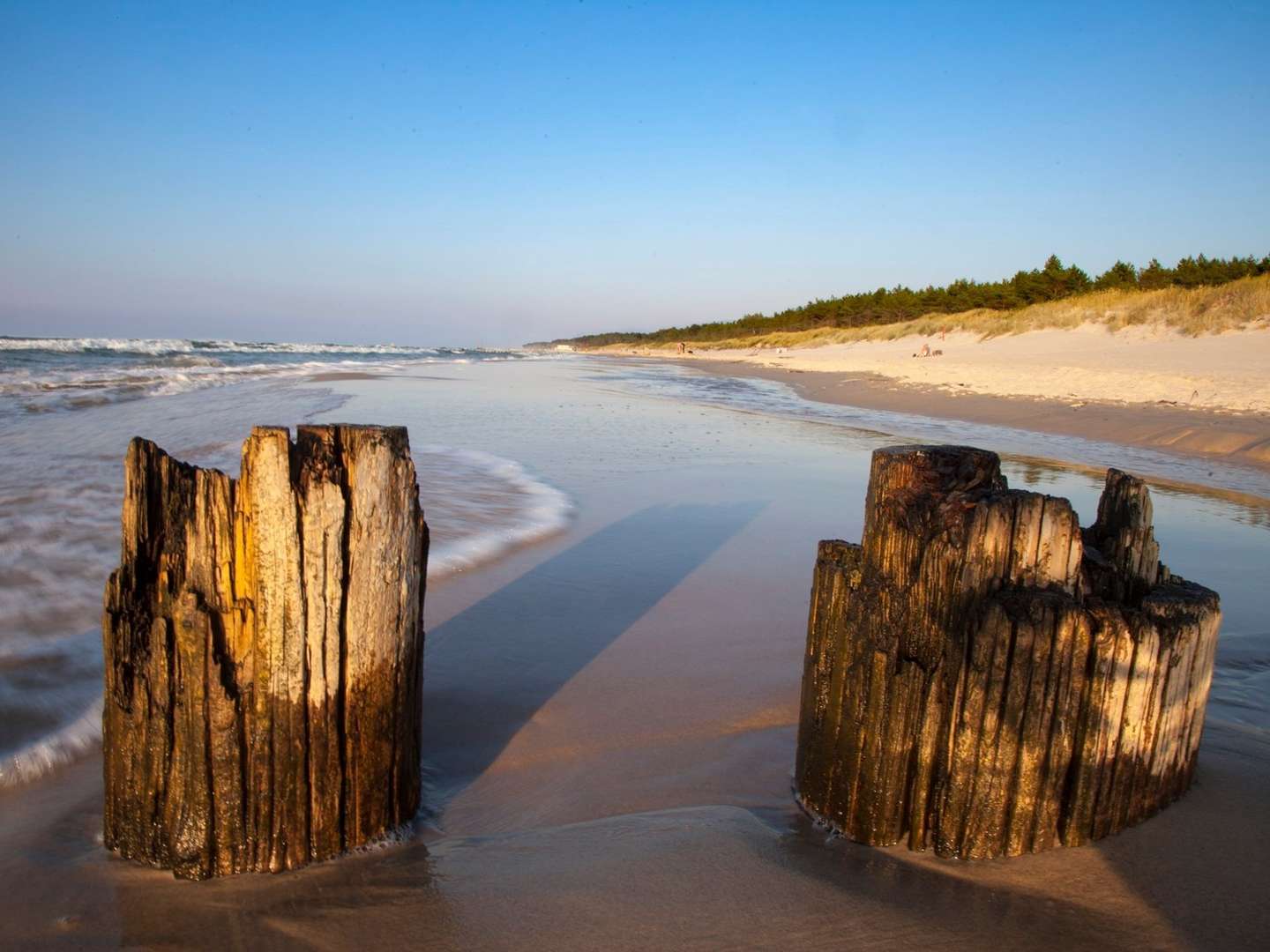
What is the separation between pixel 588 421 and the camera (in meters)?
13.0

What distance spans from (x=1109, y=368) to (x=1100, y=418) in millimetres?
6388

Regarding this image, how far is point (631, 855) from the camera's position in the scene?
7.25ft

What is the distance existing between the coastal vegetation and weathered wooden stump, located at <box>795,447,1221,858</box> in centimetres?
2335

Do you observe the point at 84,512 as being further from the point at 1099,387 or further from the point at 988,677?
the point at 1099,387

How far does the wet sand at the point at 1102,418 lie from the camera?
10312 millimetres

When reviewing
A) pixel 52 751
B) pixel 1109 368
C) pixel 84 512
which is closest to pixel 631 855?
pixel 52 751

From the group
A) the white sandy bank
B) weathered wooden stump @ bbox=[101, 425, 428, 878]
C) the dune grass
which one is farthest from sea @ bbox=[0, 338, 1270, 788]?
the dune grass

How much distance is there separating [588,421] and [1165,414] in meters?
8.70

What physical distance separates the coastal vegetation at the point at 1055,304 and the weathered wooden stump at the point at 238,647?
80.7 feet

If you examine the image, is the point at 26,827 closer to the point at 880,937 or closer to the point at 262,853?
the point at 262,853

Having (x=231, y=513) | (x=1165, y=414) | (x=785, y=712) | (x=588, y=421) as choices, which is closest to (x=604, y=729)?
(x=785, y=712)

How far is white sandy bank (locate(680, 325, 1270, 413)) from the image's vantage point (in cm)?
1390

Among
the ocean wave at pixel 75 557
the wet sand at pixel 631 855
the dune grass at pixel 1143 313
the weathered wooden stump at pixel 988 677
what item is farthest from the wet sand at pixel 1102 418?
the weathered wooden stump at pixel 988 677

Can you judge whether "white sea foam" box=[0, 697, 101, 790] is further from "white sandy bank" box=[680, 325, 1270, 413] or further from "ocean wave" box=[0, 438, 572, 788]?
"white sandy bank" box=[680, 325, 1270, 413]
